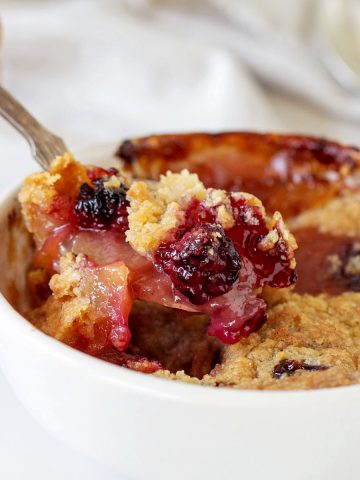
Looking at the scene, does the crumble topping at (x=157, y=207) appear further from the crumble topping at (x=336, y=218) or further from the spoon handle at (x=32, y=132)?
the crumble topping at (x=336, y=218)

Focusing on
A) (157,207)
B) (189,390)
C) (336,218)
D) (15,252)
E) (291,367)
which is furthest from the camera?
(336,218)

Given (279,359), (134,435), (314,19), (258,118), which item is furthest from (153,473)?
(314,19)

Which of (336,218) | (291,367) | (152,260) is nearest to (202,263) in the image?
(152,260)

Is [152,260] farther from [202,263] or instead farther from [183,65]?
[183,65]

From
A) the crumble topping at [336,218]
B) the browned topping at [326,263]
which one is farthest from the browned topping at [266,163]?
the browned topping at [326,263]

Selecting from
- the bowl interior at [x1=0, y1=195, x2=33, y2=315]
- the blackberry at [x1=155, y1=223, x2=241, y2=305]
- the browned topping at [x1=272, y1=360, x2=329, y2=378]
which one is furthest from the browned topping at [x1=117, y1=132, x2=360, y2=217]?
the browned topping at [x1=272, y1=360, x2=329, y2=378]

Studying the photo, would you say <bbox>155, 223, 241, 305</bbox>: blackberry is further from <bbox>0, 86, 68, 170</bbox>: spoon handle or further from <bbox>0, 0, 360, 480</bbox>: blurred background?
<bbox>0, 0, 360, 480</bbox>: blurred background

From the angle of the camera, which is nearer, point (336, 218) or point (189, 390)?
point (189, 390)

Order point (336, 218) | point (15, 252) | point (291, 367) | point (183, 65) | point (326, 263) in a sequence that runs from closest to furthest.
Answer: point (291, 367)
point (15, 252)
point (326, 263)
point (336, 218)
point (183, 65)

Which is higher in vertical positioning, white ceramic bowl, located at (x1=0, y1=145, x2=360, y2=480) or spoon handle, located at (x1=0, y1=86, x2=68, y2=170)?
spoon handle, located at (x1=0, y1=86, x2=68, y2=170)
